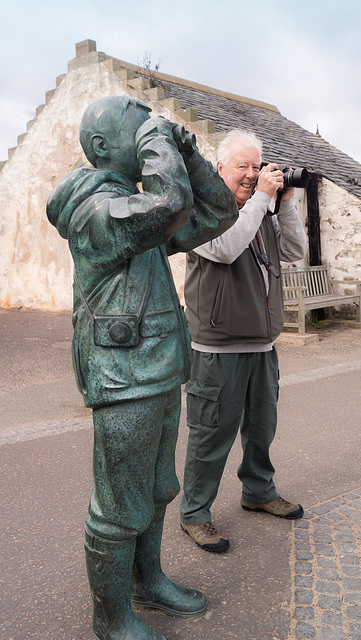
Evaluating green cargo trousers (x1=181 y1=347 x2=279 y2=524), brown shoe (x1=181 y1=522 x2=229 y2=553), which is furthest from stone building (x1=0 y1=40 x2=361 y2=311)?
brown shoe (x1=181 y1=522 x2=229 y2=553)

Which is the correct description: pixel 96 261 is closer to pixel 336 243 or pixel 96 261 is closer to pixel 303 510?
pixel 303 510

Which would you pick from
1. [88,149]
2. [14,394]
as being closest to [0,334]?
[14,394]

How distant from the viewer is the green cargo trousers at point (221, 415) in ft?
9.04

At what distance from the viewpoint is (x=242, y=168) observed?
278 centimetres

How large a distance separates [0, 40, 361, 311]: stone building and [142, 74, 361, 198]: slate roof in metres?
0.04

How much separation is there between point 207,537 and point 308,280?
300 inches

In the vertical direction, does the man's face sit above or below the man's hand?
above

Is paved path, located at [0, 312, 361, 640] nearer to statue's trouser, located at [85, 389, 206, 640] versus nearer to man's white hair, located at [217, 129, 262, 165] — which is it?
statue's trouser, located at [85, 389, 206, 640]

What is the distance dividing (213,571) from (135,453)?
108 cm

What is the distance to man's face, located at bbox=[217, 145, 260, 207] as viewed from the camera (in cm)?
277

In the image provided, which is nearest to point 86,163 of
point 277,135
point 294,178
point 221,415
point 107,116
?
point 277,135

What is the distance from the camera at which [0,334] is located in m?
9.38

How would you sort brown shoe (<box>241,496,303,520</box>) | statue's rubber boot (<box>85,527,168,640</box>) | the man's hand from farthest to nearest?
brown shoe (<box>241,496,303,520</box>) → the man's hand → statue's rubber boot (<box>85,527,168,640</box>)

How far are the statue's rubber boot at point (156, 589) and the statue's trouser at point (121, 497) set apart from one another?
21 centimetres
